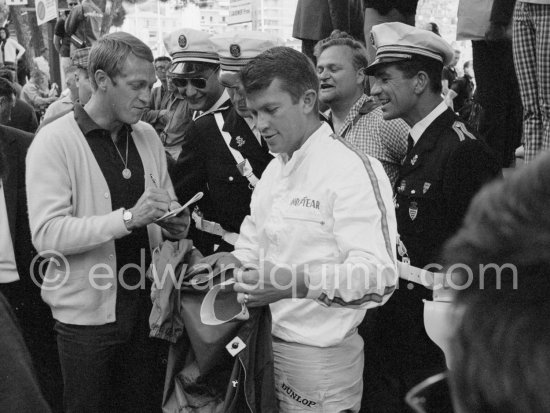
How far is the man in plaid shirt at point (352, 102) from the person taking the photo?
12.9ft

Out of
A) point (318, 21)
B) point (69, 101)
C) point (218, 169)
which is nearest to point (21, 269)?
point (218, 169)

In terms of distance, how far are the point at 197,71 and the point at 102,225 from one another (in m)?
1.72

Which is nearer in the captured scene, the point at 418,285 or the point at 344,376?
the point at 344,376

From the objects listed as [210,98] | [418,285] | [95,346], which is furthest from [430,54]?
[95,346]

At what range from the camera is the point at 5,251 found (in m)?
3.75

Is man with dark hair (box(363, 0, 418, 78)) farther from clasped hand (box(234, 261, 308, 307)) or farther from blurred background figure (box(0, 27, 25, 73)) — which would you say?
blurred background figure (box(0, 27, 25, 73))

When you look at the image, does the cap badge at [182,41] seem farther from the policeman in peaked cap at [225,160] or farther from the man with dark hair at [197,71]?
the policeman in peaked cap at [225,160]

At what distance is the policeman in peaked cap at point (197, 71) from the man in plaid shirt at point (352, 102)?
0.64 meters

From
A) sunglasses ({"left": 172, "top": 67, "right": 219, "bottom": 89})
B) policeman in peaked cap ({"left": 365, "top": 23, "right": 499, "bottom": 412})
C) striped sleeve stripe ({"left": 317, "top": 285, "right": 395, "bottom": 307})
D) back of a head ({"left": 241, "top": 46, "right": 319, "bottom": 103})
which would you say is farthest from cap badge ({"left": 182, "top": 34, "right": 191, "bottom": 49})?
striped sleeve stripe ({"left": 317, "top": 285, "right": 395, "bottom": 307})

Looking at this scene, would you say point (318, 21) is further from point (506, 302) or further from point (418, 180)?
point (506, 302)

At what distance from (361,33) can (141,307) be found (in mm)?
3623

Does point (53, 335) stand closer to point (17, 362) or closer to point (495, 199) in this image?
point (17, 362)

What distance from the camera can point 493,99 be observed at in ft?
17.0

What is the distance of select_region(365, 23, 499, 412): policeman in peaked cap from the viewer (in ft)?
10.9
